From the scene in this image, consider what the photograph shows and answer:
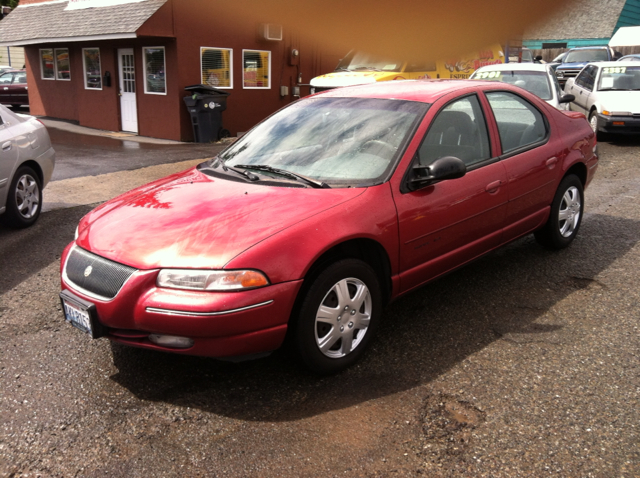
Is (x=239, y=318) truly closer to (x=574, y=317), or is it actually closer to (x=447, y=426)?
(x=447, y=426)

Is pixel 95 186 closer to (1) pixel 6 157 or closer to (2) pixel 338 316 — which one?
(1) pixel 6 157

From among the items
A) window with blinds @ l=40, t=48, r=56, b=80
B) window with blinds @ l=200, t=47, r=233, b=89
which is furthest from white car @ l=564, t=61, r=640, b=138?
window with blinds @ l=40, t=48, r=56, b=80

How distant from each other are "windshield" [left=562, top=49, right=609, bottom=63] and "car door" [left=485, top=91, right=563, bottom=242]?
67.4 feet

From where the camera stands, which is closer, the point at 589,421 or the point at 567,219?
the point at 589,421

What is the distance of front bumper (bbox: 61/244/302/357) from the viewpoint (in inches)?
113

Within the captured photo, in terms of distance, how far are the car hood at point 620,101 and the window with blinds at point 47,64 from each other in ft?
50.1

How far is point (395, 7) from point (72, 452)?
8.51ft

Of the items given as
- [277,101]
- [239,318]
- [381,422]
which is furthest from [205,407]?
[277,101]

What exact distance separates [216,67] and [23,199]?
28.7ft

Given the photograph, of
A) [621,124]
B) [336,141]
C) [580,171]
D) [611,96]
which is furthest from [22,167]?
[611,96]

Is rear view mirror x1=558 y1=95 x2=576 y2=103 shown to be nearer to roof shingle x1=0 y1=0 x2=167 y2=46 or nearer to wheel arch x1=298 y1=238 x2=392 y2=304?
roof shingle x1=0 y1=0 x2=167 y2=46

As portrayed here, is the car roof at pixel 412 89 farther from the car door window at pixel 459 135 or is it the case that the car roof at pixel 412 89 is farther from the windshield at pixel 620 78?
the windshield at pixel 620 78

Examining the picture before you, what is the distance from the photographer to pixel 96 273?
3.12 m

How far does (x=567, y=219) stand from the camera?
5246 mm
